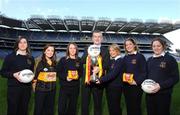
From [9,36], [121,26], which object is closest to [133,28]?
[121,26]

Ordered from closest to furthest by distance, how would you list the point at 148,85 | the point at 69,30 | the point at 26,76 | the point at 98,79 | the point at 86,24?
the point at 148,85 < the point at 26,76 < the point at 98,79 < the point at 86,24 < the point at 69,30

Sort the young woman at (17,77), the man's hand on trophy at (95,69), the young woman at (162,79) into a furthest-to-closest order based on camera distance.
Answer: the man's hand on trophy at (95,69) → the young woman at (17,77) → the young woman at (162,79)

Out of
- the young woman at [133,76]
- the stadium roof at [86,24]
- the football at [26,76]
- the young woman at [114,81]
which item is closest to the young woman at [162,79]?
the young woman at [133,76]

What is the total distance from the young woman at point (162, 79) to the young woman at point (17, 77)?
99.3 inches

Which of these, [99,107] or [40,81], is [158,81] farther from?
[40,81]

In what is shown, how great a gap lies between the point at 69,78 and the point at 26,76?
43.9 inches

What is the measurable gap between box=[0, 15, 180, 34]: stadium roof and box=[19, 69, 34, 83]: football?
56528mm

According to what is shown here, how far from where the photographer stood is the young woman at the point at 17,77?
5977mm

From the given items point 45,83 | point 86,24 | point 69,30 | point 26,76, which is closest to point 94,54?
point 45,83

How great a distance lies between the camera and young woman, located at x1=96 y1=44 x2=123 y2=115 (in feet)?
20.4

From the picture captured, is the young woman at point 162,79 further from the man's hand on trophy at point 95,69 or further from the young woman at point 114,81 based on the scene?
the man's hand on trophy at point 95,69

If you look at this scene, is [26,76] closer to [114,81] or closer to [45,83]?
[45,83]

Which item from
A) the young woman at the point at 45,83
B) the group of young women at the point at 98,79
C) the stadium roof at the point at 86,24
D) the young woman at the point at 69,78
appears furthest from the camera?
the stadium roof at the point at 86,24

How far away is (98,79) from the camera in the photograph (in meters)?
6.10
